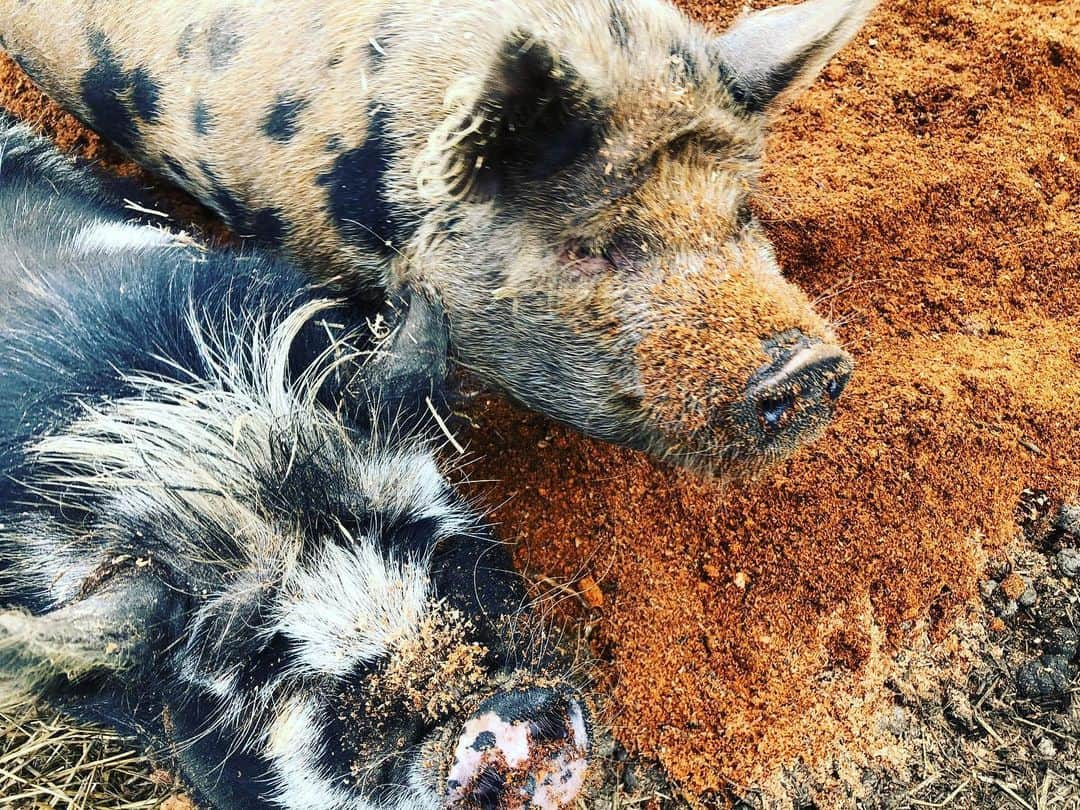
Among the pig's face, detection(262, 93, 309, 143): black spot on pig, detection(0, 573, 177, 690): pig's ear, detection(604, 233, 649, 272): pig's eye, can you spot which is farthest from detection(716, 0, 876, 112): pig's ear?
detection(0, 573, 177, 690): pig's ear

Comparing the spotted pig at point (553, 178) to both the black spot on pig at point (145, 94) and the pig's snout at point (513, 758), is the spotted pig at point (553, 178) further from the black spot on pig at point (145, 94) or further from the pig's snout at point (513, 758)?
the pig's snout at point (513, 758)

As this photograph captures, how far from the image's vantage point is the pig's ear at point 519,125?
1.55 metres

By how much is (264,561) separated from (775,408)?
1.01 meters

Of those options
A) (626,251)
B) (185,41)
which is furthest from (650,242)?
(185,41)

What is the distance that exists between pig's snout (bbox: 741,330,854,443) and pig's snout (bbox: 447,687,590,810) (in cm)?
69

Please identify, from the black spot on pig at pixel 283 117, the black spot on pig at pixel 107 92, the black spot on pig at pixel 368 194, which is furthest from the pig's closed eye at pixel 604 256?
the black spot on pig at pixel 107 92

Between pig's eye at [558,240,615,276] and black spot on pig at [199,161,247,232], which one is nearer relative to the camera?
pig's eye at [558,240,615,276]

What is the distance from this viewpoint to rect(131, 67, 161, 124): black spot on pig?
235cm

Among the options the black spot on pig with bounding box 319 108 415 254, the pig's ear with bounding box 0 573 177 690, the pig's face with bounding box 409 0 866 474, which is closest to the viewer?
the pig's ear with bounding box 0 573 177 690


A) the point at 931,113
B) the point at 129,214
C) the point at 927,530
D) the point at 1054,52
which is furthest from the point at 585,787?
the point at 1054,52

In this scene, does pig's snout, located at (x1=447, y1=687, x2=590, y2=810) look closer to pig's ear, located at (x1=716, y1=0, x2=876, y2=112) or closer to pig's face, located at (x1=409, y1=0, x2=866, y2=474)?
pig's face, located at (x1=409, y1=0, x2=866, y2=474)

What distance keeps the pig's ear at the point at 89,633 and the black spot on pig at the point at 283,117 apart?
113cm

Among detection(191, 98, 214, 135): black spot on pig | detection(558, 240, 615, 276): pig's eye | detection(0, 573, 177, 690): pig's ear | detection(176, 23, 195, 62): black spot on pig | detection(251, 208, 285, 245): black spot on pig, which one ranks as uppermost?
detection(176, 23, 195, 62): black spot on pig

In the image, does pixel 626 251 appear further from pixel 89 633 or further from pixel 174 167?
pixel 174 167
